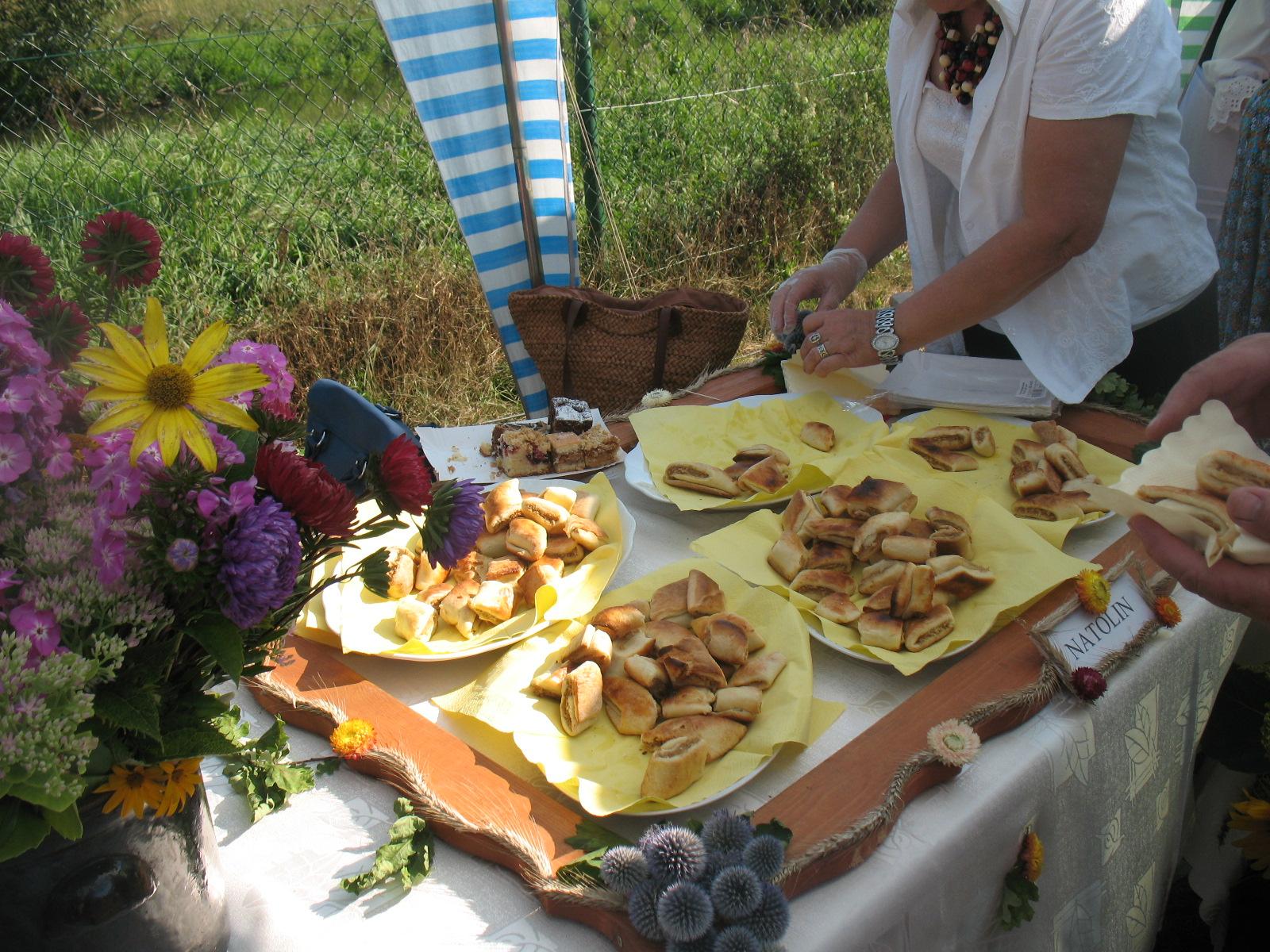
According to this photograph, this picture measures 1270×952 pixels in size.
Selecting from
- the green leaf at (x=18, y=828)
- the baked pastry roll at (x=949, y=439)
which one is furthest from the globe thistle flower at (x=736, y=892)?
the baked pastry roll at (x=949, y=439)

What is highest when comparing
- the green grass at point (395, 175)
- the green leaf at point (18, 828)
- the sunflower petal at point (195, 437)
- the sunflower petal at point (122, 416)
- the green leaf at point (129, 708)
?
the sunflower petal at point (122, 416)

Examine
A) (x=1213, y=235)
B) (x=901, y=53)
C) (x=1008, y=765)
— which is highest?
(x=901, y=53)

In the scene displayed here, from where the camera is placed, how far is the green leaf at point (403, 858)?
1.01 meters

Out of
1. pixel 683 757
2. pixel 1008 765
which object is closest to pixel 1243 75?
pixel 1008 765

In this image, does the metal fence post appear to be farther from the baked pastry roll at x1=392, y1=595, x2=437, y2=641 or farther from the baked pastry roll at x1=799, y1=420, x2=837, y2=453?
the baked pastry roll at x1=392, y1=595, x2=437, y2=641

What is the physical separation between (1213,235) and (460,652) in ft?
7.01

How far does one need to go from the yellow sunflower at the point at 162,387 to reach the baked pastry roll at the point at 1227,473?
3.41 ft

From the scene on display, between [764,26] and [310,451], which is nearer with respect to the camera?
[310,451]

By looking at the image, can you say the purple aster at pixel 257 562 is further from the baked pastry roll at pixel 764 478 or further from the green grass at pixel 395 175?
the green grass at pixel 395 175

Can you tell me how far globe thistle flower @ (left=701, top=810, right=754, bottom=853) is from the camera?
0.93 m

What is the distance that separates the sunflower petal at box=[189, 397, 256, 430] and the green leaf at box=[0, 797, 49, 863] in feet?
0.99

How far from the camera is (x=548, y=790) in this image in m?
1.13

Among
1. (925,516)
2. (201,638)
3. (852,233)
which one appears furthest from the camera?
(852,233)

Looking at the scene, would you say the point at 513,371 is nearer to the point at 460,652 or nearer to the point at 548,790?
the point at 460,652
